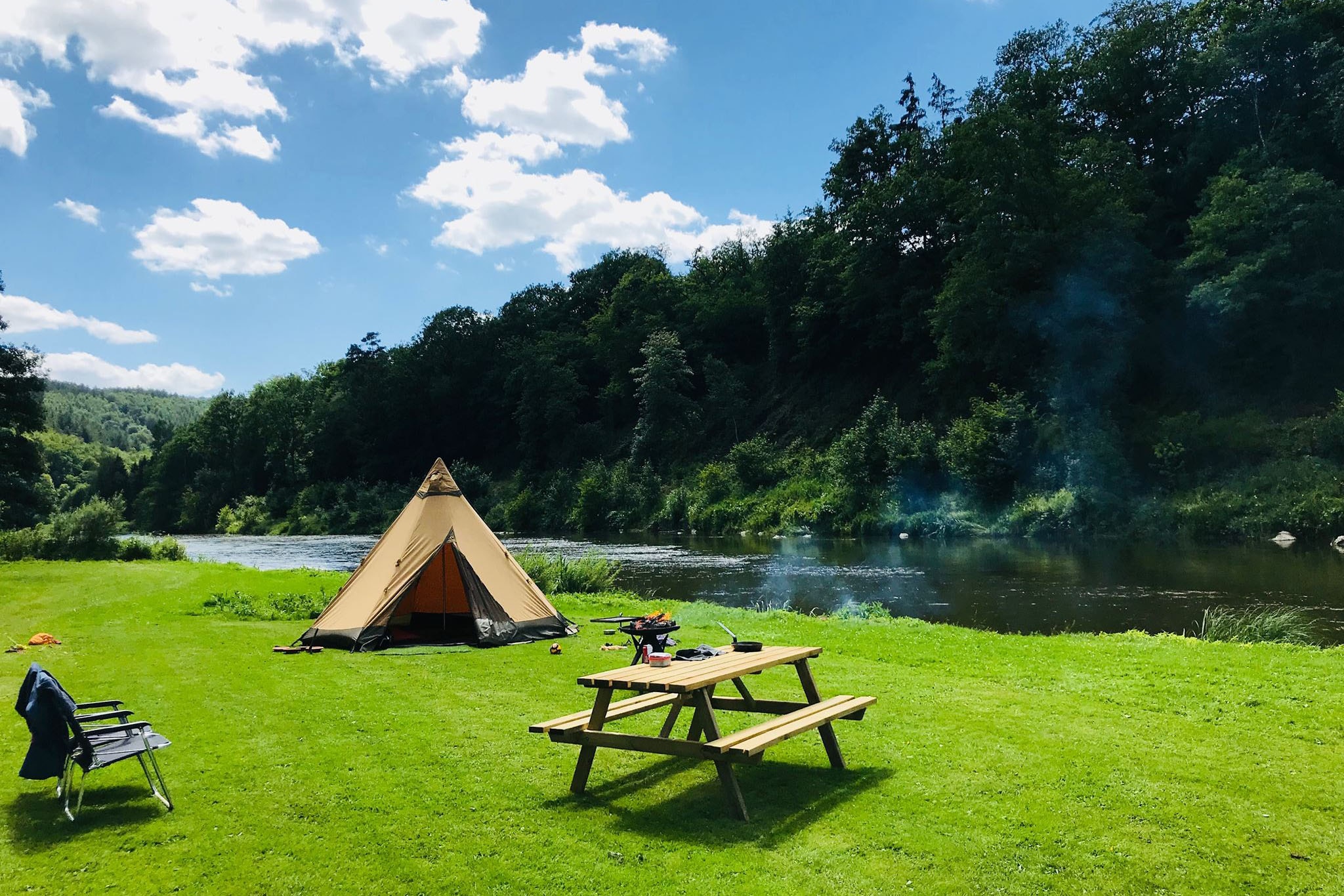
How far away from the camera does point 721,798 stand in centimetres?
614

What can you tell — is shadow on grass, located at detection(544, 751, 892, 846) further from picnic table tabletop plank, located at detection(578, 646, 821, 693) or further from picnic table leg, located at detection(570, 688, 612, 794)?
picnic table tabletop plank, located at detection(578, 646, 821, 693)

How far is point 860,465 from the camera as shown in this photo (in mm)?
43406

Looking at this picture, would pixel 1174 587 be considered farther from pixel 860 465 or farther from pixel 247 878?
pixel 860 465

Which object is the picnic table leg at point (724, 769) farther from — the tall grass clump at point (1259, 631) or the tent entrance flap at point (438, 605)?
the tall grass clump at point (1259, 631)

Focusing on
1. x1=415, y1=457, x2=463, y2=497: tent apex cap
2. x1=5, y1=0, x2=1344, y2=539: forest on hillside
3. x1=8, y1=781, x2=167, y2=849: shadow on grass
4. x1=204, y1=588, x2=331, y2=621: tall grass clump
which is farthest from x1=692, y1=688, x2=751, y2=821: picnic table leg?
→ x1=5, y1=0, x2=1344, y2=539: forest on hillside

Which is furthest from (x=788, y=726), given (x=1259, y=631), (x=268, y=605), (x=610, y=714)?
(x=268, y=605)

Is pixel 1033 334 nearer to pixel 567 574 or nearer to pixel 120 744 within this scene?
pixel 567 574

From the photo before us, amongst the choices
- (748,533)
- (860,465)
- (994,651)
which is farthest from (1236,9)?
(994,651)

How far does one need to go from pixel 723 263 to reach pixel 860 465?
1619 inches

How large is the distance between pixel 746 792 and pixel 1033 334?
38767 mm

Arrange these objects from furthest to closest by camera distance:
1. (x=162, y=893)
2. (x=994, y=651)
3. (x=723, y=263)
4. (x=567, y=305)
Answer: (x=567, y=305) → (x=723, y=263) → (x=994, y=651) → (x=162, y=893)

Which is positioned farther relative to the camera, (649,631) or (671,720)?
(649,631)

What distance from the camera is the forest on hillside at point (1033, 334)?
112 feet

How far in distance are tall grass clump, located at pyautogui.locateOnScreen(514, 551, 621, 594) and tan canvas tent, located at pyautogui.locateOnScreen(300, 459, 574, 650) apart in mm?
5158
